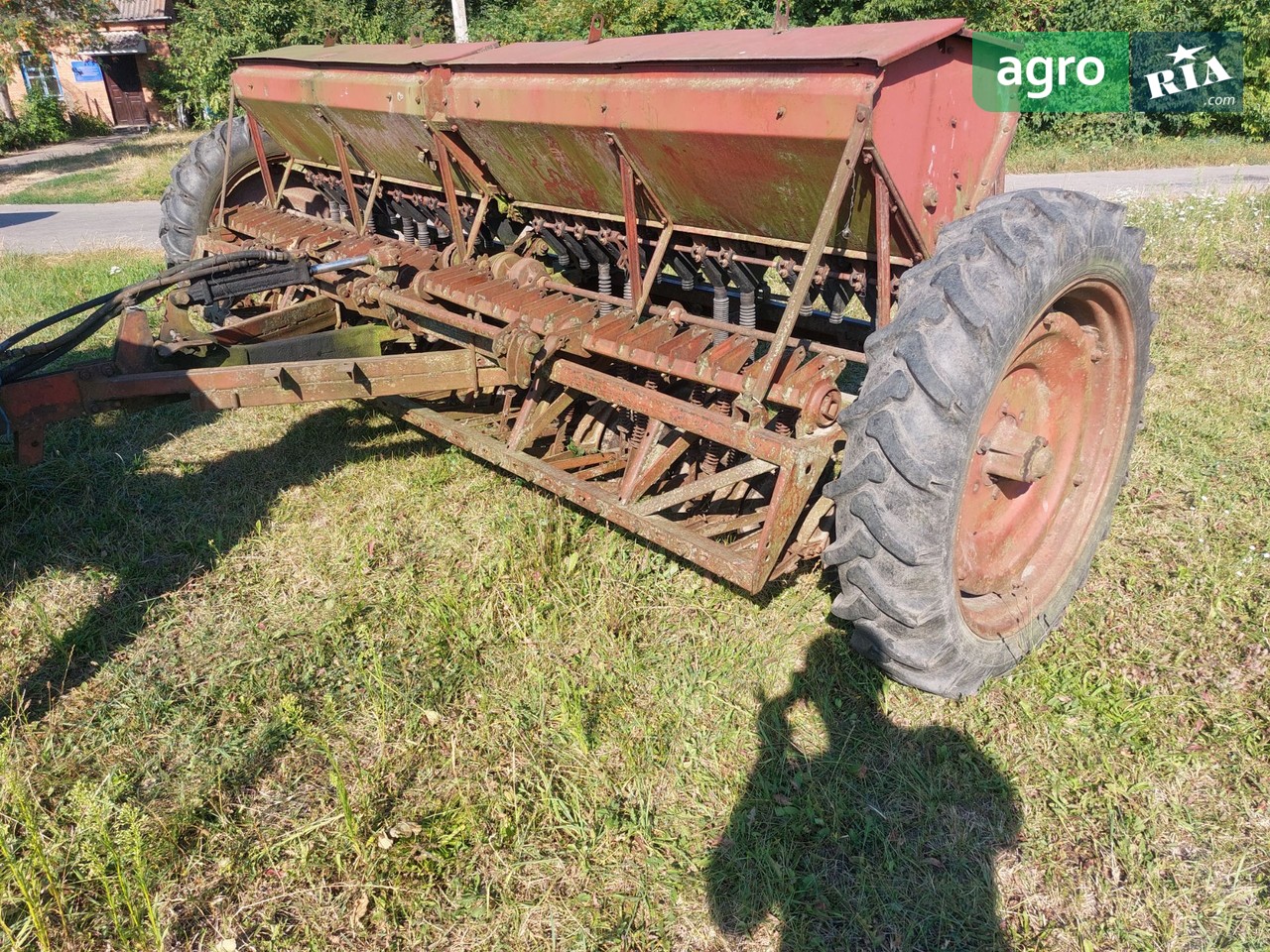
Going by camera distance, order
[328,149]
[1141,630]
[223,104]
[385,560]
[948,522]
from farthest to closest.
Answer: [223,104]
[328,149]
[385,560]
[1141,630]
[948,522]

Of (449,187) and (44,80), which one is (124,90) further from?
(449,187)

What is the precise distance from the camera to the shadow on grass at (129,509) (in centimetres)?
337

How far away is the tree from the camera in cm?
1967

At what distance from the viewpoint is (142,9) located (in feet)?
102

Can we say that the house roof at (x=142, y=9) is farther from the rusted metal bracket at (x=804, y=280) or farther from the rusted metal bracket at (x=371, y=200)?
the rusted metal bracket at (x=804, y=280)

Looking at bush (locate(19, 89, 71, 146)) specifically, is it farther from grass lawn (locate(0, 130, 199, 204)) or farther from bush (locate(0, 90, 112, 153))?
grass lawn (locate(0, 130, 199, 204))

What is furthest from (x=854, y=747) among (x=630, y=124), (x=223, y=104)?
(x=223, y=104)

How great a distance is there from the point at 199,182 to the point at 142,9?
3241 cm

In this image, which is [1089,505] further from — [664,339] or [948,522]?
[664,339]

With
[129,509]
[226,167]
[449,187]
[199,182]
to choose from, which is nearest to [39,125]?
[199,182]

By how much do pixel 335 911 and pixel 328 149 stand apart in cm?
437

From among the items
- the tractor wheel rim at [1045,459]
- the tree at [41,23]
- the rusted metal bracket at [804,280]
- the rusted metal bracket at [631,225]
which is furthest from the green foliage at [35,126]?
the tractor wheel rim at [1045,459]

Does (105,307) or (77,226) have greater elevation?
(105,307)

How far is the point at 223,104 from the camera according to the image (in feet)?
67.9
